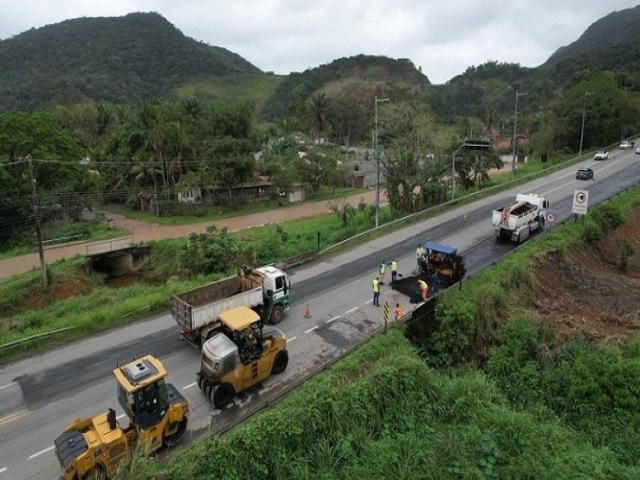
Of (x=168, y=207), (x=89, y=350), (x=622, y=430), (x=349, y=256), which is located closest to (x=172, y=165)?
(x=168, y=207)

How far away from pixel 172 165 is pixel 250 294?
41095mm

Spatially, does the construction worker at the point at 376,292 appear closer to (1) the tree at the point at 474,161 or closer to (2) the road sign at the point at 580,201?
(2) the road sign at the point at 580,201

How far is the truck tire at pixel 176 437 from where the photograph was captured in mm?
11855

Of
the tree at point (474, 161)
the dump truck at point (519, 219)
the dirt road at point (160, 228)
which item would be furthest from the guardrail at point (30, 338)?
the tree at point (474, 161)

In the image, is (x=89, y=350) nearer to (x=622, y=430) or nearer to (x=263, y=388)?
(x=263, y=388)

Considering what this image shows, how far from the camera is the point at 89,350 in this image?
57.6 feet

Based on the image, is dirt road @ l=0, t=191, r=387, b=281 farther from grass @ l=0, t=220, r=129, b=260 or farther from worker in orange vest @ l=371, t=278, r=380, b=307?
worker in orange vest @ l=371, t=278, r=380, b=307

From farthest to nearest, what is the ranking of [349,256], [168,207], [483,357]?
[168,207] < [349,256] < [483,357]

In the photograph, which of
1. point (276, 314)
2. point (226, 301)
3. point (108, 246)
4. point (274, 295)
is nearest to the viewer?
point (226, 301)

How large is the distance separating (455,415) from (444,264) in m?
9.75

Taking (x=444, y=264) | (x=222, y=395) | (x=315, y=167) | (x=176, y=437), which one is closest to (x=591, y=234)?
(x=444, y=264)

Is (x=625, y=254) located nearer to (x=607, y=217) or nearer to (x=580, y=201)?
(x=607, y=217)

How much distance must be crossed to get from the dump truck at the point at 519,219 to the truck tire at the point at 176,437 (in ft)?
72.9

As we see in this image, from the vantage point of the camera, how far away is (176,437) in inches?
476
